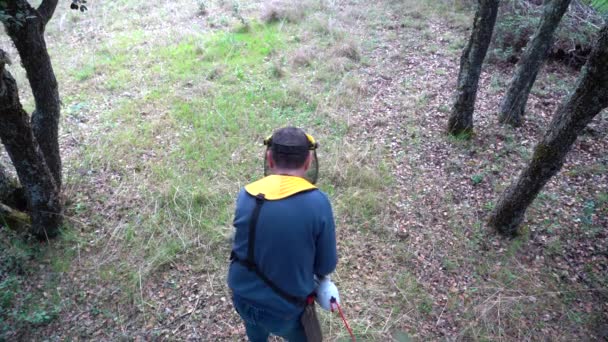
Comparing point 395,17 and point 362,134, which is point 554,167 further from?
point 395,17

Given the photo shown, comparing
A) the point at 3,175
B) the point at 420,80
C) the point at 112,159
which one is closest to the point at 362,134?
the point at 420,80

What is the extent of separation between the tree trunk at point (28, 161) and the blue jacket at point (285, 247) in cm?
270

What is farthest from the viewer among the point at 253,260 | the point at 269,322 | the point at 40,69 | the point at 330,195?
the point at 330,195

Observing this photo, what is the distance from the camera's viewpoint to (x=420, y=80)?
700 centimetres

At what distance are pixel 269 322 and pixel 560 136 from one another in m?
3.15

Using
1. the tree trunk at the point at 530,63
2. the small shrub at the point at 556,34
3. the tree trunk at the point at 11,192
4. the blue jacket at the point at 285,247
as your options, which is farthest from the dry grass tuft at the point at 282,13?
the blue jacket at the point at 285,247

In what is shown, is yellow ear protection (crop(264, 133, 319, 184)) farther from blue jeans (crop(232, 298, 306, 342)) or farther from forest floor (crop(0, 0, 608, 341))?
forest floor (crop(0, 0, 608, 341))

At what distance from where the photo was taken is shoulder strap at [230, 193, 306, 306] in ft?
5.76

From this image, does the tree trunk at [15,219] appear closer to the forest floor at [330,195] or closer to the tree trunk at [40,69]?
the forest floor at [330,195]

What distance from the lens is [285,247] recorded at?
5.80 ft

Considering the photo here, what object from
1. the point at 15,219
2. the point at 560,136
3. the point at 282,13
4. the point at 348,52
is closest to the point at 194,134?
the point at 15,219

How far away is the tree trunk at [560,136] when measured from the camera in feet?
9.90

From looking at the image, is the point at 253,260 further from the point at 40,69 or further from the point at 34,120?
the point at 34,120

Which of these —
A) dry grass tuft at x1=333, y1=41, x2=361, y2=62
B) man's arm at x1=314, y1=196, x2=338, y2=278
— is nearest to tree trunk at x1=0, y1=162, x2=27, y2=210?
man's arm at x1=314, y1=196, x2=338, y2=278
